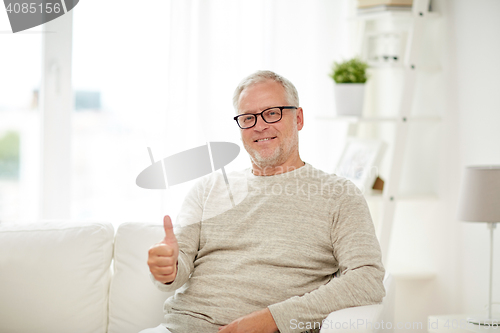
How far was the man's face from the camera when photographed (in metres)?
1.61

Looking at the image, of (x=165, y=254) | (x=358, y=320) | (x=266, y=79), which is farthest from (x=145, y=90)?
(x=358, y=320)

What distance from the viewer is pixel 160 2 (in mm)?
2451

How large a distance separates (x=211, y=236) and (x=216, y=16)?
136cm

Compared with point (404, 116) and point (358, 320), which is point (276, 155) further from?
point (404, 116)

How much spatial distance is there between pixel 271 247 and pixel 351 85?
3.78 ft

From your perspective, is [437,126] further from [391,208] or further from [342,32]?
[342,32]

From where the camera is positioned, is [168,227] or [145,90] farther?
[145,90]

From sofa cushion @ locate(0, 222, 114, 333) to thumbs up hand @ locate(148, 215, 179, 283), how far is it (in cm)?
53

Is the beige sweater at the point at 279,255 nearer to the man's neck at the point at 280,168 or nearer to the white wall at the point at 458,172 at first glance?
the man's neck at the point at 280,168

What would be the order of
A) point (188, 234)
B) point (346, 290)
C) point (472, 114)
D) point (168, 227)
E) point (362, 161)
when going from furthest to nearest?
1. point (362, 161)
2. point (472, 114)
3. point (188, 234)
4. point (346, 290)
5. point (168, 227)

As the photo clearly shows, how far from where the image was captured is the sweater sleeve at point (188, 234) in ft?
4.82

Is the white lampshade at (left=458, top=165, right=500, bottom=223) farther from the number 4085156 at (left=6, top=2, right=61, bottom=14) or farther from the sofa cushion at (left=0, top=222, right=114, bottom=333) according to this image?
the number 4085156 at (left=6, top=2, right=61, bottom=14)

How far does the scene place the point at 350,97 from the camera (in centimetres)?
234

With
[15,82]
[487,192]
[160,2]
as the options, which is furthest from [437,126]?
[15,82]
